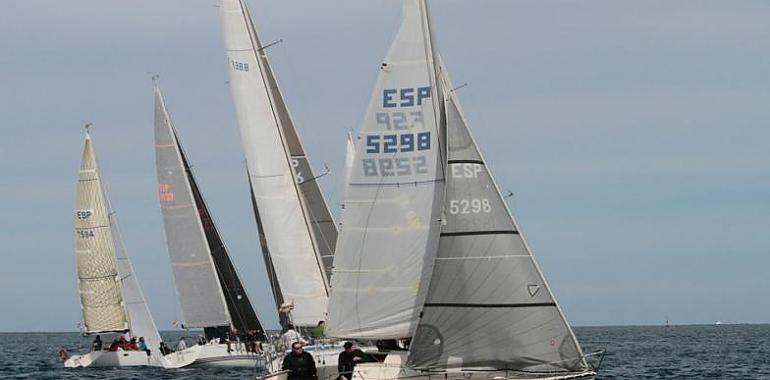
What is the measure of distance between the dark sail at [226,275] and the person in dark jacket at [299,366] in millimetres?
26643

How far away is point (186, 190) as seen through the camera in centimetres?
5378

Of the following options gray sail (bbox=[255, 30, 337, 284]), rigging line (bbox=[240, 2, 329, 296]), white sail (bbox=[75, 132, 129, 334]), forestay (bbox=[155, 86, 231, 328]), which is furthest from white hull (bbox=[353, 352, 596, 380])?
white sail (bbox=[75, 132, 129, 334])

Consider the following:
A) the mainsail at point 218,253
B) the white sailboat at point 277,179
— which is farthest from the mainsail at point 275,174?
the mainsail at point 218,253

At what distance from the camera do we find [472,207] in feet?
88.5

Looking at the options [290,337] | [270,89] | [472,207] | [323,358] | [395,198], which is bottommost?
[323,358]

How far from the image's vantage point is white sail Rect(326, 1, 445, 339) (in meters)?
29.0

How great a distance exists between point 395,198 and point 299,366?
182 inches

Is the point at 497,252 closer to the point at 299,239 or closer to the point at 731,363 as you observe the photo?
the point at 299,239

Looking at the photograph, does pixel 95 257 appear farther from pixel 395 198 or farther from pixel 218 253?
pixel 395 198

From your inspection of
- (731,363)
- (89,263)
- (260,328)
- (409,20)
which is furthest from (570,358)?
(89,263)

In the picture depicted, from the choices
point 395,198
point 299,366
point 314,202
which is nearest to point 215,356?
point 314,202

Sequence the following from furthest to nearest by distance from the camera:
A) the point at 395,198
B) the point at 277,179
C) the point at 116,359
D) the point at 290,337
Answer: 1. the point at 116,359
2. the point at 277,179
3. the point at 290,337
4. the point at 395,198

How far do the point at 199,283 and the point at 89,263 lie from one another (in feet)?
27.1

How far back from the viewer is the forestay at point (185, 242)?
53406 mm
